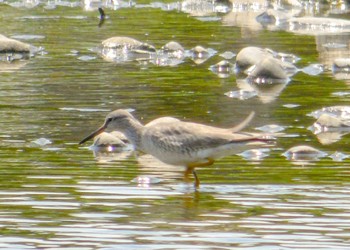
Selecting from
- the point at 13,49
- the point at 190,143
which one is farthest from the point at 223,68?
the point at 190,143

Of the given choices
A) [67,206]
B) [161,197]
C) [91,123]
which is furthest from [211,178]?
[91,123]

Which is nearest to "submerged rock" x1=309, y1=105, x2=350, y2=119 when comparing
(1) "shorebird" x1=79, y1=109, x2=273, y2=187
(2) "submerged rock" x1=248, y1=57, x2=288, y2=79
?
(2) "submerged rock" x1=248, y1=57, x2=288, y2=79

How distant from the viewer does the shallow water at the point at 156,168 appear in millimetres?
8234

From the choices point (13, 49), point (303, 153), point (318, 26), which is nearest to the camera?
point (303, 153)

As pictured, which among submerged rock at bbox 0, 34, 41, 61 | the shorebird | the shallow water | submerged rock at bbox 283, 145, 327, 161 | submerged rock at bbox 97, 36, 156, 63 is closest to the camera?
the shallow water

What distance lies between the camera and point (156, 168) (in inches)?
424

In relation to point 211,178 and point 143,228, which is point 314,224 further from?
point 211,178

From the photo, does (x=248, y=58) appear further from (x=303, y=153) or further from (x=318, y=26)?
(x=303, y=153)

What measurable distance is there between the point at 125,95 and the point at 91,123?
6.23 feet

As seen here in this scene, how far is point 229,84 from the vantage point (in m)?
15.8

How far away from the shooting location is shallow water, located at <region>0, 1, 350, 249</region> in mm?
8234

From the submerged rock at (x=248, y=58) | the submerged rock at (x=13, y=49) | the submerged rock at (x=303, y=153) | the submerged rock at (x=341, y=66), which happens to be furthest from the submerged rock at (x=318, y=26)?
the submerged rock at (x=303, y=153)

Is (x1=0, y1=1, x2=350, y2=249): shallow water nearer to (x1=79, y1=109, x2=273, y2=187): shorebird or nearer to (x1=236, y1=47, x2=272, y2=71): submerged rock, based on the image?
→ (x1=79, y1=109, x2=273, y2=187): shorebird

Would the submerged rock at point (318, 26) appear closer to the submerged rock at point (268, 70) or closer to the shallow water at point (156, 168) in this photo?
the shallow water at point (156, 168)
